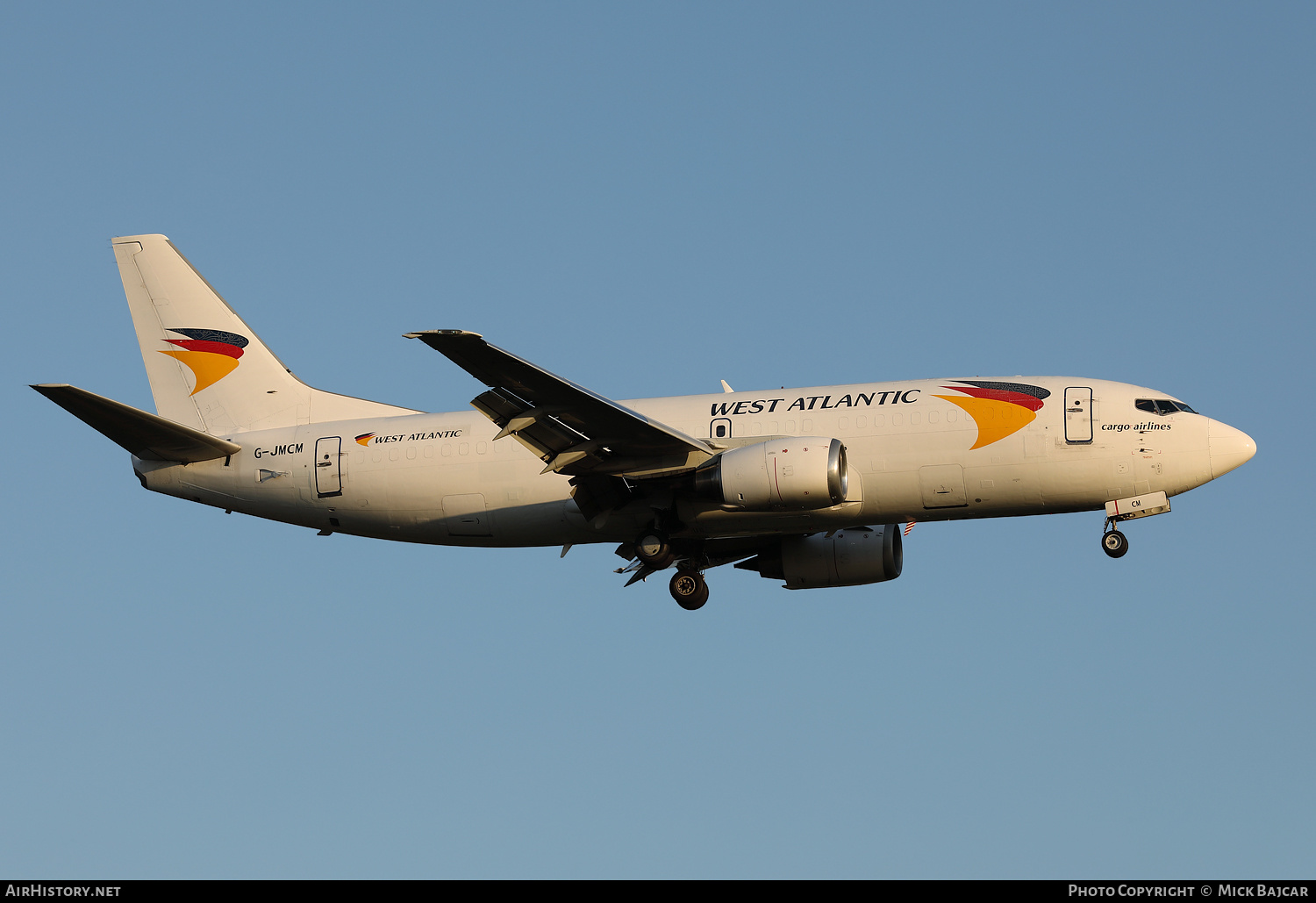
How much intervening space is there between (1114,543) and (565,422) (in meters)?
12.4

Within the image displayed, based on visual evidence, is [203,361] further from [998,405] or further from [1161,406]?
[1161,406]

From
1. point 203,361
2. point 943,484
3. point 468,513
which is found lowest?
point 468,513

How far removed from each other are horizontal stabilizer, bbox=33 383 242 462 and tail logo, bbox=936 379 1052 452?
1776cm

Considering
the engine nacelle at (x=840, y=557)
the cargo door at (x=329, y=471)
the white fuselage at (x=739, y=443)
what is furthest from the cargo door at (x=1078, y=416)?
the cargo door at (x=329, y=471)

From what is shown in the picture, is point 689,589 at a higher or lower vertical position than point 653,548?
lower

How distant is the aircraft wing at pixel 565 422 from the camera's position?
96.8ft

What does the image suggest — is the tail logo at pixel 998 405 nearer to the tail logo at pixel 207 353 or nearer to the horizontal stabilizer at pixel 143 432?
the horizontal stabilizer at pixel 143 432

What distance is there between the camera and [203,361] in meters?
38.8

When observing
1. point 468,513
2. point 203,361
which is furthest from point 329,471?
point 203,361
